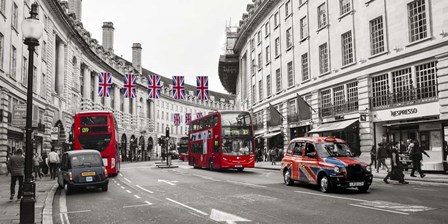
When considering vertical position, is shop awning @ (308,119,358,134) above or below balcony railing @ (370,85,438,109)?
below

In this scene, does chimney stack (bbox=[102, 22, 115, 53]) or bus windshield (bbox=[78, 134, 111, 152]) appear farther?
chimney stack (bbox=[102, 22, 115, 53])

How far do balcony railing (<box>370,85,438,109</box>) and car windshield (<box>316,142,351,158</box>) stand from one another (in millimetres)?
9752

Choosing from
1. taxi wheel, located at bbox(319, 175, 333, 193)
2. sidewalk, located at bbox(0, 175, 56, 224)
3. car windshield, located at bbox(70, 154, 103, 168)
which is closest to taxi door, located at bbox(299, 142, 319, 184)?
taxi wheel, located at bbox(319, 175, 333, 193)

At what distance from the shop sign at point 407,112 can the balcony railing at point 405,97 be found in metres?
0.28

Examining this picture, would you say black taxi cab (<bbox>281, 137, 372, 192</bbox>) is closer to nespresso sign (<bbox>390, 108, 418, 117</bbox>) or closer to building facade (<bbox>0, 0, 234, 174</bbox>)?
nespresso sign (<bbox>390, 108, 418, 117</bbox>)

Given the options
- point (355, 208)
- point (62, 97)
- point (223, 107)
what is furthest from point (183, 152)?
point (223, 107)

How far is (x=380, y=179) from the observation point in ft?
62.4

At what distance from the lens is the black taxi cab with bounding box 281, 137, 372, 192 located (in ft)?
42.6

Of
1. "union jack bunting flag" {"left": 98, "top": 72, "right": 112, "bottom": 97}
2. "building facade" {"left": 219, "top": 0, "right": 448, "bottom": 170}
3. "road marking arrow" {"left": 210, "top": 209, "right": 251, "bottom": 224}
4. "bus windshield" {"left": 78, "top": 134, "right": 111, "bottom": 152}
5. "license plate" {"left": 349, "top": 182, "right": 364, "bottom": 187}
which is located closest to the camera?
"road marking arrow" {"left": 210, "top": 209, "right": 251, "bottom": 224}

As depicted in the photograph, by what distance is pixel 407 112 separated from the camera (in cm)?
2289

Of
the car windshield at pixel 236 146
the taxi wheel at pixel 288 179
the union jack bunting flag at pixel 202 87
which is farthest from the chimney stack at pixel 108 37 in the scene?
the taxi wheel at pixel 288 179

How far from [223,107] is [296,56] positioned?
95983mm

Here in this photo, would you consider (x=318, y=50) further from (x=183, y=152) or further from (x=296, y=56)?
(x=183, y=152)

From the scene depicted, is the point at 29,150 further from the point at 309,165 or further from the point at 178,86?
the point at 178,86
